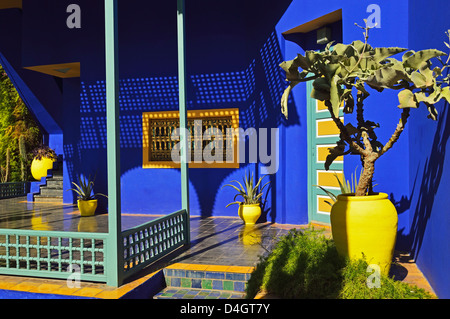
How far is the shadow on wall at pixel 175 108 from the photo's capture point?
717cm

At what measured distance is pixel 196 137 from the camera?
7.87 metres

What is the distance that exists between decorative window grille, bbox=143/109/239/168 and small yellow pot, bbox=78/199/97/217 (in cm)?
128

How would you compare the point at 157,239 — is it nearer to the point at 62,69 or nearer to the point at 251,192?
the point at 251,192

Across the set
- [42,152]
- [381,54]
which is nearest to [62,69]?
[42,152]

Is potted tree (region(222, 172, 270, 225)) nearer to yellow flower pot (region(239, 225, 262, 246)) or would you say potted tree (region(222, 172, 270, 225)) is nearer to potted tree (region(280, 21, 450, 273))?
yellow flower pot (region(239, 225, 262, 246))

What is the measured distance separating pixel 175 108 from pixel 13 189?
6.83 meters

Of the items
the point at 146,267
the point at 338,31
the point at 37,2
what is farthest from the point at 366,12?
the point at 37,2

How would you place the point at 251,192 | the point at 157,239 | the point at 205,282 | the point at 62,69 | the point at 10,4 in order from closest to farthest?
1. the point at 205,282
2. the point at 157,239
3. the point at 251,192
4. the point at 62,69
5. the point at 10,4

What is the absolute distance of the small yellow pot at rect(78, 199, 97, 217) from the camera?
8047mm

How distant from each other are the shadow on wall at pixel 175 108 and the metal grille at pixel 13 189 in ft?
13.8

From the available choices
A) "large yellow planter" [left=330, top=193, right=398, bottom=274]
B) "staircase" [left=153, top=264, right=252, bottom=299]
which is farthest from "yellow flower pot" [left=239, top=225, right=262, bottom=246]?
"large yellow planter" [left=330, top=193, right=398, bottom=274]

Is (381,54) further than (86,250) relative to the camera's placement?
No

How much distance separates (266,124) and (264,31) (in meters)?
1.62
